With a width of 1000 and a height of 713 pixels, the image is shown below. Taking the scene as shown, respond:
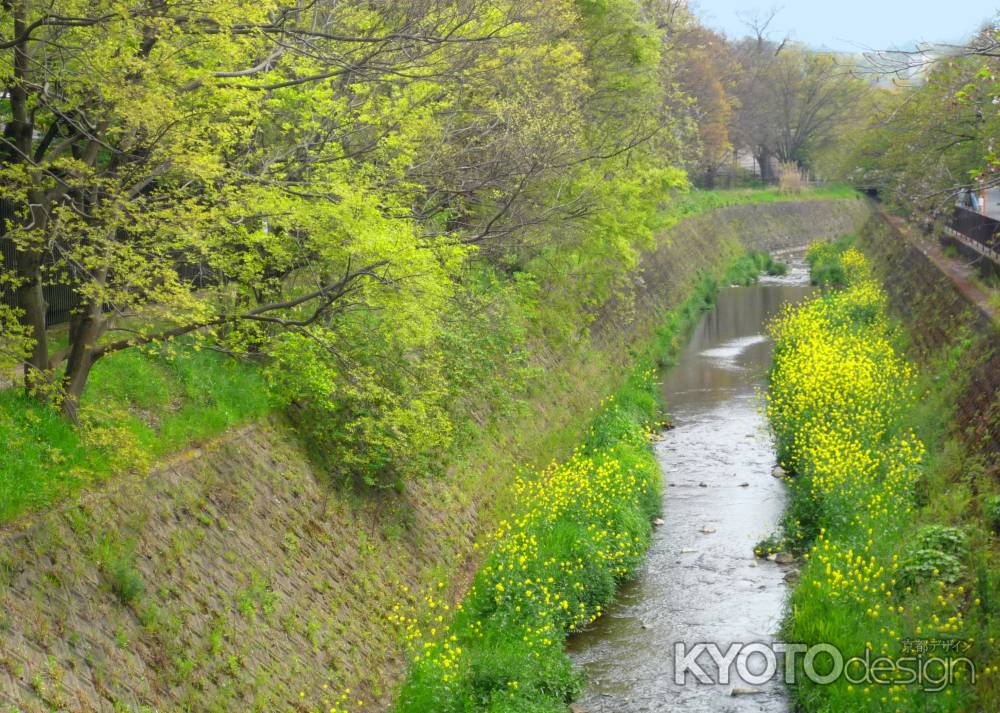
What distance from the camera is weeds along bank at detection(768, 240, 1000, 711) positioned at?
11930mm

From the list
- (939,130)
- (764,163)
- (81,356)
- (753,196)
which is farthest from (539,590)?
(764,163)

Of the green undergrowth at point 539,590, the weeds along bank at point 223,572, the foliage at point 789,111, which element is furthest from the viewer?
the foliage at point 789,111

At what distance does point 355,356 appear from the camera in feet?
48.5

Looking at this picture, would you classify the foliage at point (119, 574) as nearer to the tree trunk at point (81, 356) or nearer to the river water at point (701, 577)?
the tree trunk at point (81, 356)

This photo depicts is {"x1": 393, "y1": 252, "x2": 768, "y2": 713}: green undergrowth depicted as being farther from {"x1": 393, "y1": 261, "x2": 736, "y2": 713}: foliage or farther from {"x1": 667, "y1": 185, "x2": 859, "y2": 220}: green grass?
{"x1": 667, "y1": 185, "x2": 859, "y2": 220}: green grass

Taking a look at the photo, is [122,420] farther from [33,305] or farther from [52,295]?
[52,295]

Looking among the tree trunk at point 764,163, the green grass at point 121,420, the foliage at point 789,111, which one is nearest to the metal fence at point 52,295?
the green grass at point 121,420

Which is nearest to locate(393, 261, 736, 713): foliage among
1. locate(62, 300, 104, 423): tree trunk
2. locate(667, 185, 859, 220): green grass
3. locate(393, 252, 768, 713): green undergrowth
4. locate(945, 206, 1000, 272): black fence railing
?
locate(393, 252, 768, 713): green undergrowth

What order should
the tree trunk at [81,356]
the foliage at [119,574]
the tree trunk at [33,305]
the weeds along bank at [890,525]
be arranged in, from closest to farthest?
the foliage at [119,574] → the tree trunk at [33,305] → the tree trunk at [81,356] → the weeds along bank at [890,525]

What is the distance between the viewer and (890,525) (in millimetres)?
15961

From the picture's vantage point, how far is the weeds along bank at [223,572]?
9.31 metres

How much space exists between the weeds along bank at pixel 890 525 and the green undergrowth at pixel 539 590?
2.74 metres

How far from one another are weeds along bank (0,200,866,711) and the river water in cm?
254

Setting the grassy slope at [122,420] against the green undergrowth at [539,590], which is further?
the green undergrowth at [539,590]
